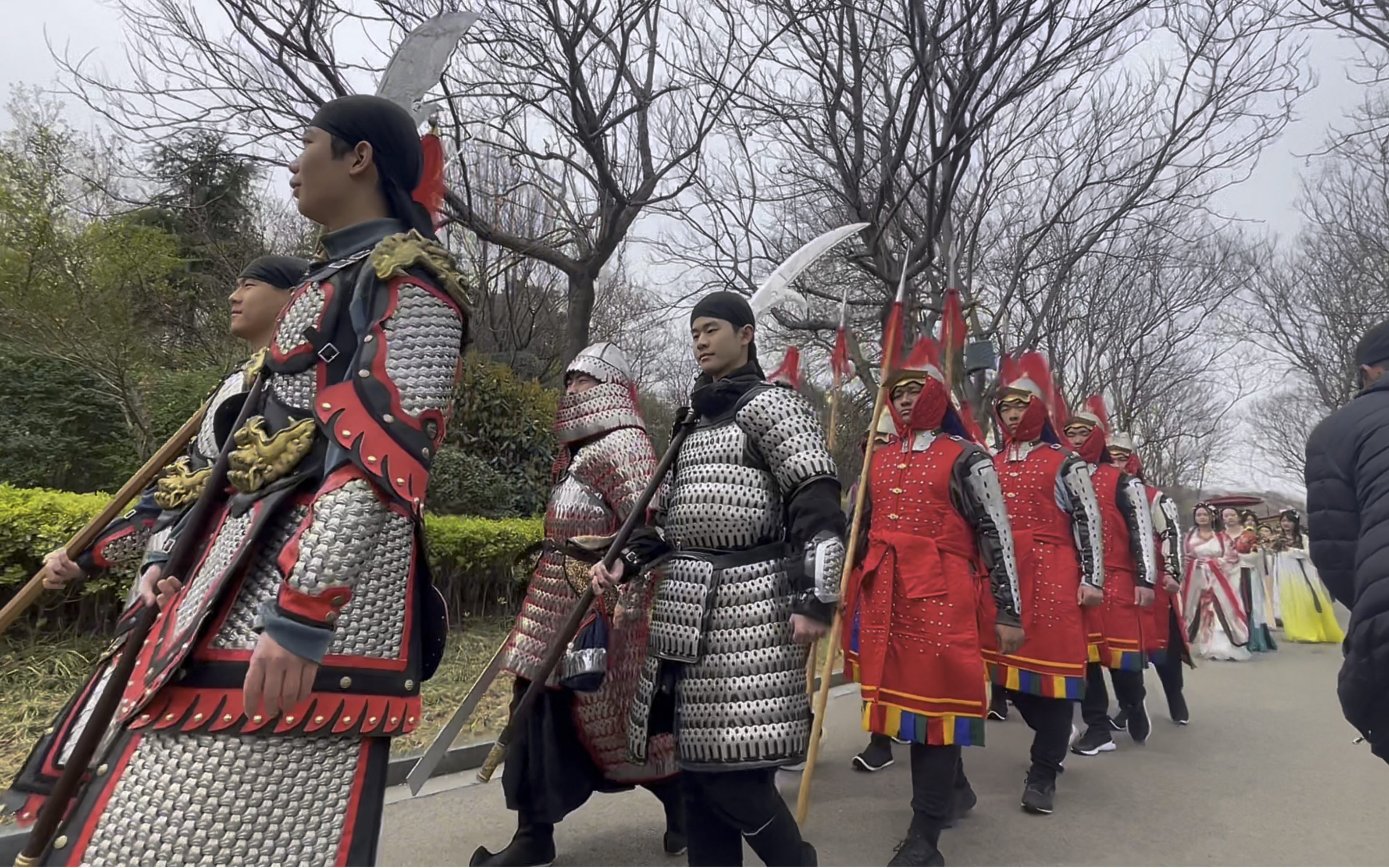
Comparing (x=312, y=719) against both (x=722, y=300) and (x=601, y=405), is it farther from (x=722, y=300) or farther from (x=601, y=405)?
(x=601, y=405)

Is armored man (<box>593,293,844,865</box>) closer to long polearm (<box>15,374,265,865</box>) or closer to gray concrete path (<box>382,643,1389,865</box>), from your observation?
gray concrete path (<box>382,643,1389,865</box>)

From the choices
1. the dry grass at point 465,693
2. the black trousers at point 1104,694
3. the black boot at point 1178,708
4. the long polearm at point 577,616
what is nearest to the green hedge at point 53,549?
the long polearm at point 577,616

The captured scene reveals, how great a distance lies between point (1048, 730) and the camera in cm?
442

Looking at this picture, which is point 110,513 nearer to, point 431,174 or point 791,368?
point 431,174

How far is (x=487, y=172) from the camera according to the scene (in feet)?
34.8

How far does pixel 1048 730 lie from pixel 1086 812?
1.44 ft

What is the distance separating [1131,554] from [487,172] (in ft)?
27.8

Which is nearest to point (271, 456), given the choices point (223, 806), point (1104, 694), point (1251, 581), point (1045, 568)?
point (223, 806)

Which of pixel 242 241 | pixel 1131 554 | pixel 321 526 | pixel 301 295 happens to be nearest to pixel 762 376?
pixel 301 295

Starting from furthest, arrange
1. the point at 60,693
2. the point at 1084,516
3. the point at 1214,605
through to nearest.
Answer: the point at 1214,605, the point at 1084,516, the point at 60,693

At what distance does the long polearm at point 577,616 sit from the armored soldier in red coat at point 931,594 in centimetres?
125

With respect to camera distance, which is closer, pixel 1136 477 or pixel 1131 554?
pixel 1131 554

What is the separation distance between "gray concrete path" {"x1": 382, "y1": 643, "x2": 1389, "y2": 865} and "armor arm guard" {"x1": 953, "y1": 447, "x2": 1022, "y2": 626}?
1.13m

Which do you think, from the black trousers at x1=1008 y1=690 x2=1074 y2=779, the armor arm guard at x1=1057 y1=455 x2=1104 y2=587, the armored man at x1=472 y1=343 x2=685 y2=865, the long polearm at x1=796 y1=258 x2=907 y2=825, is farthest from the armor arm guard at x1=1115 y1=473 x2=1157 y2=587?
the armored man at x1=472 y1=343 x2=685 y2=865
